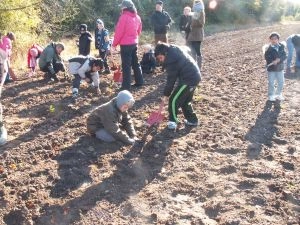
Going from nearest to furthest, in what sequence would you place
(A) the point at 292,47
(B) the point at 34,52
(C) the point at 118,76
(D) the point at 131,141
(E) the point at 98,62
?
(D) the point at 131,141 → (E) the point at 98,62 → (C) the point at 118,76 → (B) the point at 34,52 → (A) the point at 292,47

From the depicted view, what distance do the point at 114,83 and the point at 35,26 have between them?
18.7 ft

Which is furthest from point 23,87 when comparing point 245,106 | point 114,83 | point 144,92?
point 245,106

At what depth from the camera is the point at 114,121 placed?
6242mm

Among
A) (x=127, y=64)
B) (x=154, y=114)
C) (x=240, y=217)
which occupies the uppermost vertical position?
(x=127, y=64)

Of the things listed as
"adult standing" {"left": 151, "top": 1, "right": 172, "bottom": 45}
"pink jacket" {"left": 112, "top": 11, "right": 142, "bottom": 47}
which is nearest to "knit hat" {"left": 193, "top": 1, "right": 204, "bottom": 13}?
"adult standing" {"left": 151, "top": 1, "right": 172, "bottom": 45}

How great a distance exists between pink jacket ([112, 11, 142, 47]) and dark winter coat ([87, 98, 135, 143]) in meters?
2.50

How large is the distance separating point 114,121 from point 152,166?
2.76ft

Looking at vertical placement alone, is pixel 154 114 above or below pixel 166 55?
below

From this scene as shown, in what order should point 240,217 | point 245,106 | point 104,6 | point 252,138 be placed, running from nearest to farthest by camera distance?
1. point 240,217
2. point 252,138
3. point 245,106
4. point 104,6

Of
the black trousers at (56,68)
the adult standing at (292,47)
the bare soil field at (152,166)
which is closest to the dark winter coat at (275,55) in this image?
the bare soil field at (152,166)

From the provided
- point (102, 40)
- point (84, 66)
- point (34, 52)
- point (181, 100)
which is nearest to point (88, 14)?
point (102, 40)

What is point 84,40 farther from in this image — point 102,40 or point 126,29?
point 126,29

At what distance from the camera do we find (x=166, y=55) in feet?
21.6

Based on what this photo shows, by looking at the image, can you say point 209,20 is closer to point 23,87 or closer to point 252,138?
point 23,87
